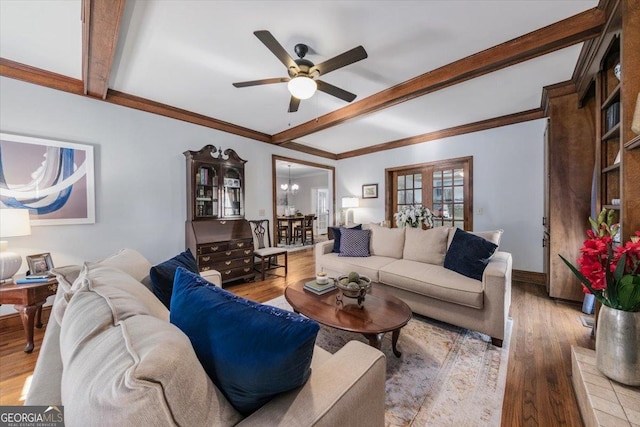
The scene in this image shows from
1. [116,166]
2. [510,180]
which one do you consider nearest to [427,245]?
[510,180]

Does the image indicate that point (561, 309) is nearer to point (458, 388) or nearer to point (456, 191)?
point (458, 388)

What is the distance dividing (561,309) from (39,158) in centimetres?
564

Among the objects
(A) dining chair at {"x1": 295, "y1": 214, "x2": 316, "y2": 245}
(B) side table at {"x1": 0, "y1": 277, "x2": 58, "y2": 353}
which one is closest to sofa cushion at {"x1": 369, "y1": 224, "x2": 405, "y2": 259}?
(B) side table at {"x1": 0, "y1": 277, "x2": 58, "y2": 353}

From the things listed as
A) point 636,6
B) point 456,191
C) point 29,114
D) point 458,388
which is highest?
point 636,6

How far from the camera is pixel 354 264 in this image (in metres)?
2.93

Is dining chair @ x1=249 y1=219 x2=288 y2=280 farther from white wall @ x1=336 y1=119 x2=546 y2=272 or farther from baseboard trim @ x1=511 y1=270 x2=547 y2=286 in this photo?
baseboard trim @ x1=511 y1=270 x2=547 y2=286

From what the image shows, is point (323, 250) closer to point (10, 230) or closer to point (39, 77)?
point (10, 230)

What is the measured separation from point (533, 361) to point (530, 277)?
234 centimetres

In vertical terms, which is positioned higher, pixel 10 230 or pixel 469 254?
pixel 10 230

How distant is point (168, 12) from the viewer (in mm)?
1745

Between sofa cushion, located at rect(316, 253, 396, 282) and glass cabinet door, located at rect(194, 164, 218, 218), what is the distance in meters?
1.81

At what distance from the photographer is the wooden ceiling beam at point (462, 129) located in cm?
357

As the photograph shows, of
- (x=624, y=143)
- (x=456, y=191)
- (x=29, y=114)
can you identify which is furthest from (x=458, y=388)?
(x=29, y=114)

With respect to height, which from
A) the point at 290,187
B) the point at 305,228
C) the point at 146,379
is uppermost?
the point at 290,187
